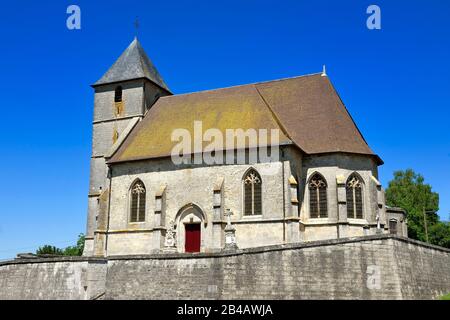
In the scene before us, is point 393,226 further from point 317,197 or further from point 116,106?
point 116,106

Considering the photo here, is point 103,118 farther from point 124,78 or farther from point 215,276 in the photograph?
point 215,276

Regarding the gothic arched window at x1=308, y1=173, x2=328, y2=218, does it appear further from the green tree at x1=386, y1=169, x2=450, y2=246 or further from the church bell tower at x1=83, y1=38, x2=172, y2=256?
the green tree at x1=386, y1=169, x2=450, y2=246

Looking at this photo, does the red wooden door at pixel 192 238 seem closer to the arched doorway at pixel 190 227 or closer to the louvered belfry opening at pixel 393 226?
the arched doorway at pixel 190 227

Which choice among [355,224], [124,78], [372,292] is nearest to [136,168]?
[124,78]

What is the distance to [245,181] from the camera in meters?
24.3

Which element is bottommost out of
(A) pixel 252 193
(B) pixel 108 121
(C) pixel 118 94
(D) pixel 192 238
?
(D) pixel 192 238

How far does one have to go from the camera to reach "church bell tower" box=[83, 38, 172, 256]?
1172 inches

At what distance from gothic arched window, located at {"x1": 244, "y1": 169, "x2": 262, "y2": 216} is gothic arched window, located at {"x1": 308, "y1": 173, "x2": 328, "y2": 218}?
8.77 ft

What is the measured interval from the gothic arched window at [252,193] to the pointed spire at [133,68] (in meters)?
11.4

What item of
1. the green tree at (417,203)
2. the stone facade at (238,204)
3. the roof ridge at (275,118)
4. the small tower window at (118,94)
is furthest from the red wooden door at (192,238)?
the green tree at (417,203)

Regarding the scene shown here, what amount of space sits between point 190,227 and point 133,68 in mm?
Answer: 12680

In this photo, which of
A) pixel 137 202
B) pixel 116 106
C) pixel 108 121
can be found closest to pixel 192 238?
pixel 137 202

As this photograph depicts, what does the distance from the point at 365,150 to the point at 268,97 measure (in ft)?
21.5

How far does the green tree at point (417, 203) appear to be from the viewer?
46438 millimetres
